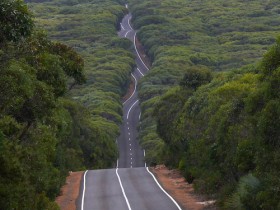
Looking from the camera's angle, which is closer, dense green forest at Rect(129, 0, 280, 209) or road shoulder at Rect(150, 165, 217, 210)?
dense green forest at Rect(129, 0, 280, 209)

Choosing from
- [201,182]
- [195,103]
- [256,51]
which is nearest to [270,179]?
[201,182]

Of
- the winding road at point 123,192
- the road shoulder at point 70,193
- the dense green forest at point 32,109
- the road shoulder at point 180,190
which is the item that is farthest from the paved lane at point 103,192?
the road shoulder at point 180,190

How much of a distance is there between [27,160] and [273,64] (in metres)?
8.10

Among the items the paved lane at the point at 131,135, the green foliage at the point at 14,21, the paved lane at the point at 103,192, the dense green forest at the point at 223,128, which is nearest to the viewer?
the green foliage at the point at 14,21

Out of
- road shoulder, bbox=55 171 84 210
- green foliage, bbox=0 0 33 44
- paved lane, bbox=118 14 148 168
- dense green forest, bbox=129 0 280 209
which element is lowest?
paved lane, bbox=118 14 148 168

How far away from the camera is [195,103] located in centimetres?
3675

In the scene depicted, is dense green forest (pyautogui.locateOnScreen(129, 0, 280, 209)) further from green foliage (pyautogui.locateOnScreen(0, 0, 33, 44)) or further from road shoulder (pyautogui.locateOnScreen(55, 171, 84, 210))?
green foliage (pyautogui.locateOnScreen(0, 0, 33, 44))

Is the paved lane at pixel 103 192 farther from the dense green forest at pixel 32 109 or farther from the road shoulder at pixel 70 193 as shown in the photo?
the dense green forest at pixel 32 109

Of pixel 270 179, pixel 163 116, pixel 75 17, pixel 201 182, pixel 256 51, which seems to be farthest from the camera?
pixel 75 17

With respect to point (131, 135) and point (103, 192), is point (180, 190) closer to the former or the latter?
point (103, 192)

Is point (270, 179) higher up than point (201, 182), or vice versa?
point (270, 179)

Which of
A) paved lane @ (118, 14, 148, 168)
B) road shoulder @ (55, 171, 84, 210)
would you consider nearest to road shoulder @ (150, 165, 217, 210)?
road shoulder @ (55, 171, 84, 210)

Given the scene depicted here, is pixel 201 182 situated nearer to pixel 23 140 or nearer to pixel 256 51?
pixel 23 140

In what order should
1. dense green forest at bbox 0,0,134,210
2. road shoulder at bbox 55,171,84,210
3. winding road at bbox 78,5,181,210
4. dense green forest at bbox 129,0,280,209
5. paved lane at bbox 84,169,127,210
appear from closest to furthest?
dense green forest at bbox 0,0,134,210
dense green forest at bbox 129,0,280,209
winding road at bbox 78,5,181,210
paved lane at bbox 84,169,127,210
road shoulder at bbox 55,171,84,210
